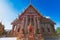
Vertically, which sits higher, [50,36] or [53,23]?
[53,23]

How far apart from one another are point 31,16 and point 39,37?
5.11 meters

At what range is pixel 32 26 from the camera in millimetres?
23812

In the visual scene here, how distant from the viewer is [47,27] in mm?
29062

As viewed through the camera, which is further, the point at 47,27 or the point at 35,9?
the point at 47,27

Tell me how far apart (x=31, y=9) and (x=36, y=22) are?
2.55m

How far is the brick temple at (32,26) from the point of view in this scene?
23.1 m

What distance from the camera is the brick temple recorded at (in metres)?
23.1

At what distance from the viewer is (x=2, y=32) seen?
106 ft

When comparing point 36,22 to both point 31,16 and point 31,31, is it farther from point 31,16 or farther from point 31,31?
point 31,31

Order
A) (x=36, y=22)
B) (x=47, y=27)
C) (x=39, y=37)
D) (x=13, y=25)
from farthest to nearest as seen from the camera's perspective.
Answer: (x=13, y=25) < (x=47, y=27) < (x=36, y=22) < (x=39, y=37)

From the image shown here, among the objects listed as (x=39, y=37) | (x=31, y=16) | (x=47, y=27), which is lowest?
(x=39, y=37)

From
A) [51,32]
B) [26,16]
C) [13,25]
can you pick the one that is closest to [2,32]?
[13,25]

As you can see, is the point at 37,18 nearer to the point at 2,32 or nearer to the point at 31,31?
the point at 31,31

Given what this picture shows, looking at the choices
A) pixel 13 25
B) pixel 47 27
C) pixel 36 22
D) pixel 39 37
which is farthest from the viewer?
pixel 13 25
